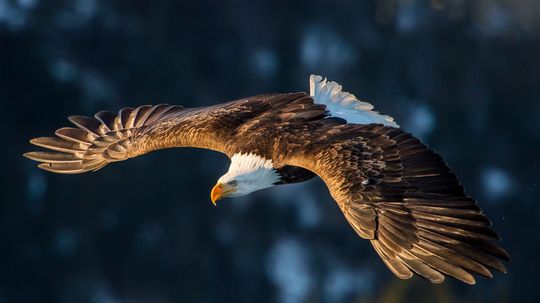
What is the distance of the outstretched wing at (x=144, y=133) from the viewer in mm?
9992

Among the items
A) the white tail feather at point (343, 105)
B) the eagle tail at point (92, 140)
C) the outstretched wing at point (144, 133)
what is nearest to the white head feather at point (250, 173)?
the outstretched wing at point (144, 133)

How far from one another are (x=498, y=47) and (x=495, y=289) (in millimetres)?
4176

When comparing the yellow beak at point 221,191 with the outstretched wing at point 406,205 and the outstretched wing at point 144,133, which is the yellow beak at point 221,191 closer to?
the outstretched wing at point 144,133

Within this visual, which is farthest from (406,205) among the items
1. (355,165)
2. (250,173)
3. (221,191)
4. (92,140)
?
(92,140)

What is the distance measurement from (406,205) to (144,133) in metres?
2.97

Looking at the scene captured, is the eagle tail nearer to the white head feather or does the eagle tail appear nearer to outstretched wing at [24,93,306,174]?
outstretched wing at [24,93,306,174]

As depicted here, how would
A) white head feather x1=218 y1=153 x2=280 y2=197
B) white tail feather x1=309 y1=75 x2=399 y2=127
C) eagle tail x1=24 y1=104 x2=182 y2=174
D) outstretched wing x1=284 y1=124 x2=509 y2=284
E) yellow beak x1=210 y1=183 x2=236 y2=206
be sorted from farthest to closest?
eagle tail x1=24 y1=104 x2=182 y2=174 → white tail feather x1=309 y1=75 x2=399 y2=127 → yellow beak x1=210 y1=183 x2=236 y2=206 → white head feather x1=218 y1=153 x2=280 y2=197 → outstretched wing x1=284 y1=124 x2=509 y2=284

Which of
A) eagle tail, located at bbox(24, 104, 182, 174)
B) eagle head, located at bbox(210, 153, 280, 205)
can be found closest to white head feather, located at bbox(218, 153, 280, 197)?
eagle head, located at bbox(210, 153, 280, 205)

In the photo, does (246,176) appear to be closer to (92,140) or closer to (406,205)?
(406,205)

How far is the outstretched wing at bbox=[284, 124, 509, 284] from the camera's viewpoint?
807 cm

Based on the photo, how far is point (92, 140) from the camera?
1108 centimetres

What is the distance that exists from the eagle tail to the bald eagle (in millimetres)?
36

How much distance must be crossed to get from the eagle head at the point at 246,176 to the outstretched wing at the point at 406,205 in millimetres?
554

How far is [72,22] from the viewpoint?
20266mm
